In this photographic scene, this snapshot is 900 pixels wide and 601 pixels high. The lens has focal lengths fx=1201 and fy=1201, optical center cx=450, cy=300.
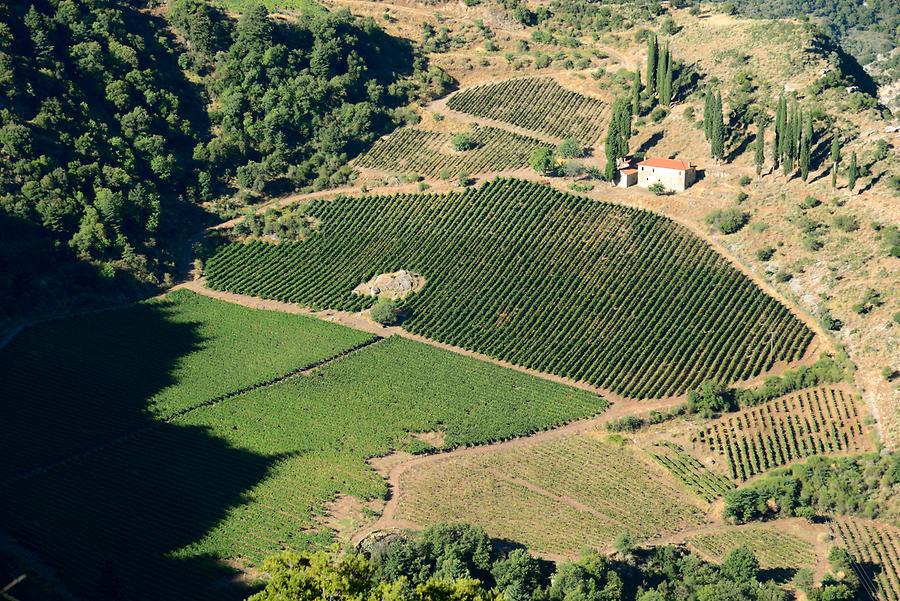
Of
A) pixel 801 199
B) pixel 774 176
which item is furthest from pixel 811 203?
pixel 774 176

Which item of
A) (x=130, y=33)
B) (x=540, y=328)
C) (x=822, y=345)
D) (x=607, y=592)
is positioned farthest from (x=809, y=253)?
(x=130, y=33)

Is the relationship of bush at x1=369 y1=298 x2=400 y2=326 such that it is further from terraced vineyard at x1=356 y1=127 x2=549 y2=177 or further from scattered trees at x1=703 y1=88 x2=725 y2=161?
scattered trees at x1=703 y1=88 x2=725 y2=161

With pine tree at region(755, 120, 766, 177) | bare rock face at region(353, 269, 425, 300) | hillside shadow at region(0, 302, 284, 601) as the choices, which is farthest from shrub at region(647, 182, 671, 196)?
hillside shadow at region(0, 302, 284, 601)

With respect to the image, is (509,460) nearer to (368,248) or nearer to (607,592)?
(607,592)

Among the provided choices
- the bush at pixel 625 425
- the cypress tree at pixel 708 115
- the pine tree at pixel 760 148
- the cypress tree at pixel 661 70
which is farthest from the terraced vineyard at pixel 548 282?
the cypress tree at pixel 661 70

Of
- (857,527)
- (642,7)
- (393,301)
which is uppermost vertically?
(642,7)

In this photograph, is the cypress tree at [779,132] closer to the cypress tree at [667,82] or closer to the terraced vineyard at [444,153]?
the cypress tree at [667,82]

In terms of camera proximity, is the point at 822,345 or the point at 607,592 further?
the point at 822,345
